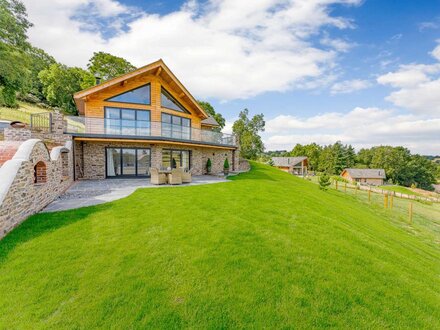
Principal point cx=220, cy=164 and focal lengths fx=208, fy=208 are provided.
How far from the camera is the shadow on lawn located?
4.46 meters

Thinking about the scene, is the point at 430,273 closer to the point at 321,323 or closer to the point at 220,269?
the point at 321,323

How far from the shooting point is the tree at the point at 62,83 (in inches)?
1457

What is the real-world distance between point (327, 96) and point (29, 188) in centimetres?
2773

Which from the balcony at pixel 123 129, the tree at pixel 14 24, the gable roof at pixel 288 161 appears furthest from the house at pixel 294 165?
the tree at pixel 14 24

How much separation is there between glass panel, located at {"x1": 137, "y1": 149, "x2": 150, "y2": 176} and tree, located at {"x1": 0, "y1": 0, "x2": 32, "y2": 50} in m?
14.4

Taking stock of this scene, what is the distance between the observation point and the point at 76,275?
3.73 metres

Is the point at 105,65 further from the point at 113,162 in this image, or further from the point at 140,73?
the point at 113,162

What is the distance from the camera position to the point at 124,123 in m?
14.2

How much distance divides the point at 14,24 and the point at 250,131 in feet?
127

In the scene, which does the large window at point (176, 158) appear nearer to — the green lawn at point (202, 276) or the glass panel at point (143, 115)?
the glass panel at point (143, 115)

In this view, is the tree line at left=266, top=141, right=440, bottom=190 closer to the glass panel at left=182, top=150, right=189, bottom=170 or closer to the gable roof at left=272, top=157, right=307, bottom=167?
the gable roof at left=272, top=157, right=307, bottom=167

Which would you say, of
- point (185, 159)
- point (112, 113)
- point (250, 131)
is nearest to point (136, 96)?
point (112, 113)

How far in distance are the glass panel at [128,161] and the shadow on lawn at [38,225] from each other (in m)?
8.23

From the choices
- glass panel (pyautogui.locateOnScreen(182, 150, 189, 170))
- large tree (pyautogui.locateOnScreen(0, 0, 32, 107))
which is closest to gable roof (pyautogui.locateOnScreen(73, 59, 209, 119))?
glass panel (pyautogui.locateOnScreen(182, 150, 189, 170))
